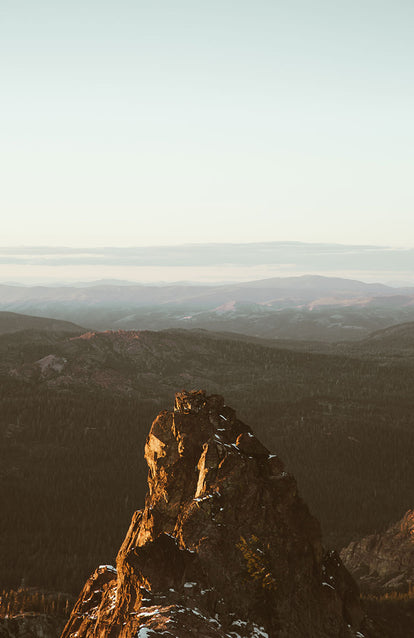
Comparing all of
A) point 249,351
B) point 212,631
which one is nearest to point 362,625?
point 212,631

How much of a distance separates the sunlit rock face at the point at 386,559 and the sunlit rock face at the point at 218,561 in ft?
52.3

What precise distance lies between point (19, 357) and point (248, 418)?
8506cm

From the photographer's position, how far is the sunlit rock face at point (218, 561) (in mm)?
18609

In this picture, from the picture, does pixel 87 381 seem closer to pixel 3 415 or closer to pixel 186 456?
pixel 3 415

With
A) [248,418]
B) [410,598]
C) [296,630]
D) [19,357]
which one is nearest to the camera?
[296,630]

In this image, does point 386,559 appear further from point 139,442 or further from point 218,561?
point 139,442

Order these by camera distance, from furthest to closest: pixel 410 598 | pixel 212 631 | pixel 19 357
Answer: pixel 19 357 < pixel 410 598 < pixel 212 631

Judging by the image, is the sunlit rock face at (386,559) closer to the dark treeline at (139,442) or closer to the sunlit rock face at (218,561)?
the dark treeline at (139,442)

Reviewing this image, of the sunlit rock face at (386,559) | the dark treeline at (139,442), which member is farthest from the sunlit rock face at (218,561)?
the dark treeline at (139,442)

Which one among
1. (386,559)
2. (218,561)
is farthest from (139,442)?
(218,561)

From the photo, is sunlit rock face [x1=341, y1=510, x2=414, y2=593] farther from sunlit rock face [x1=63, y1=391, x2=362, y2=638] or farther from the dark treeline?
sunlit rock face [x1=63, y1=391, x2=362, y2=638]

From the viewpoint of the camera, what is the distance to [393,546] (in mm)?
40906

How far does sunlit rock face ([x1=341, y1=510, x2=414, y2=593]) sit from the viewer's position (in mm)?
35625

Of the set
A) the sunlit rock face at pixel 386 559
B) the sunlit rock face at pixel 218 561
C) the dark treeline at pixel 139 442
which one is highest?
the sunlit rock face at pixel 218 561
